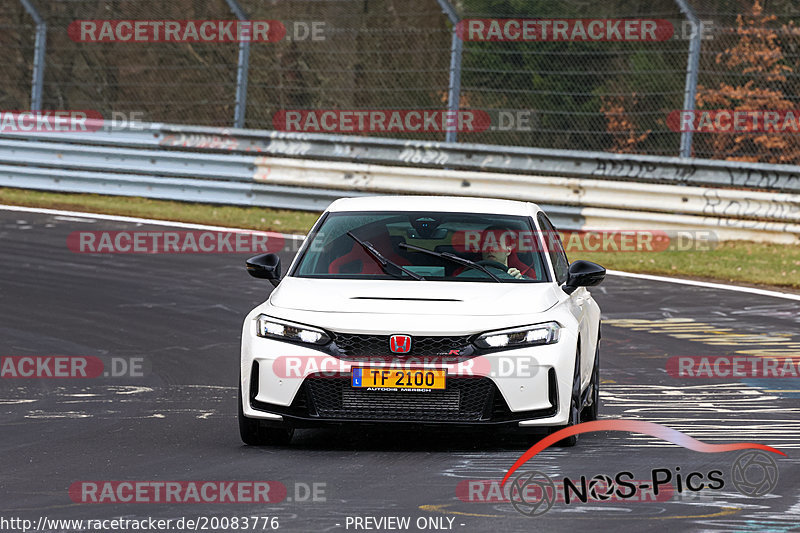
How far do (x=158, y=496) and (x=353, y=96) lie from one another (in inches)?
674

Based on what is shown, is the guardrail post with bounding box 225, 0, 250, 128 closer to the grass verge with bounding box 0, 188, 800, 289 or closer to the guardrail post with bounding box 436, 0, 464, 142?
the grass verge with bounding box 0, 188, 800, 289

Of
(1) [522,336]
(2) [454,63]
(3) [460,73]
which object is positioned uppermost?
(2) [454,63]

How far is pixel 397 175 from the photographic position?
68.3 ft

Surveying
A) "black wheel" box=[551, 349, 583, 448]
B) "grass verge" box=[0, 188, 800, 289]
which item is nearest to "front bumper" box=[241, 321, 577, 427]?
"black wheel" box=[551, 349, 583, 448]

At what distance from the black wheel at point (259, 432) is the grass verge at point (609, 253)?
9490 mm

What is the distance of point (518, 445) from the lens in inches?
317

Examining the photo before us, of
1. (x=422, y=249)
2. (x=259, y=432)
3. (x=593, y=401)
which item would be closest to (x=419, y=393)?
(x=259, y=432)

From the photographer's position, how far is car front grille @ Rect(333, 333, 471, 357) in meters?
7.70

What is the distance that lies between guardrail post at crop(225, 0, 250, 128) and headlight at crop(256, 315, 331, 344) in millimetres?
14397

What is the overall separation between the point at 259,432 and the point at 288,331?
58 centimetres

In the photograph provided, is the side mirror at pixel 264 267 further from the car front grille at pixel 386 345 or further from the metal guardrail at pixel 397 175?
the metal guardrail at pixel 397 175

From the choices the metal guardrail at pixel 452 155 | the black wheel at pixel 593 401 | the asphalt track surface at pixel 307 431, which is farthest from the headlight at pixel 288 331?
the metal guardrail at pixel 452 155

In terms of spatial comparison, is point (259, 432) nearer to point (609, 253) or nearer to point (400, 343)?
point (400, 343)

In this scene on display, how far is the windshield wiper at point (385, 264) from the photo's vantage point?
8594 mm
